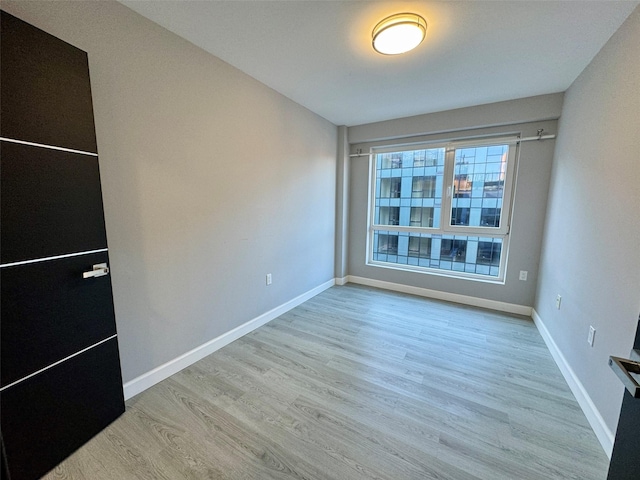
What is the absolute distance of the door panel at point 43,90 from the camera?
1.03 metres

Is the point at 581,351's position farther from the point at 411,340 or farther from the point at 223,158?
the point at 223,158

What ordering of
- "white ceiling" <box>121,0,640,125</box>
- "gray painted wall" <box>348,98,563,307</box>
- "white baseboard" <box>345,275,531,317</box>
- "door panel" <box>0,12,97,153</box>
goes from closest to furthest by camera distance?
"door panel" <box>0,12,97,153</box> < "white ceiling" <box>121,0,640,125</box> < "gray painted wall" <box>348,98,563,307</box> < "white baseboard" <box>345,275,531,317</box>

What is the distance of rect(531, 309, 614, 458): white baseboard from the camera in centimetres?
135

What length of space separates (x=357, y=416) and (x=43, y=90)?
7.57 feet

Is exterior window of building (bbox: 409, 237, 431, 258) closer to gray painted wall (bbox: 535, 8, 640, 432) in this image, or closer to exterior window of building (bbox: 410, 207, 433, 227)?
exterior window of building (bbox: 410, 207, 433, 227)

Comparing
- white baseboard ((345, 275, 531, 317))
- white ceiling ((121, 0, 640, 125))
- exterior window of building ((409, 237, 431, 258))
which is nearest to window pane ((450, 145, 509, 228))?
exterior window of building ((409, 237, 431, 258))

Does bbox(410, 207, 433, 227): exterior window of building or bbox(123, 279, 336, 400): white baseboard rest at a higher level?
bbox(410, 207, 433, 227): exterior window of building

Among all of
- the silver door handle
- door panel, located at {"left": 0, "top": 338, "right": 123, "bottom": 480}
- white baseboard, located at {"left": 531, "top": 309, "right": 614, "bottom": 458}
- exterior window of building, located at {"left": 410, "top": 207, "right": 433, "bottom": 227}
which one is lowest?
white baseboard, located at {"left": 531, "top": 309, "right": 614, "bottom": 458}

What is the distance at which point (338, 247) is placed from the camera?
3951 millimetres

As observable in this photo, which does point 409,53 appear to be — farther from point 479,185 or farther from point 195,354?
point 195,354

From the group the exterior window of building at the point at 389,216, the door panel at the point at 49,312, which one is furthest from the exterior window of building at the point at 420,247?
the door panel at the point at 49,312

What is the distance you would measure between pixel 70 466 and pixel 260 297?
1.62 m

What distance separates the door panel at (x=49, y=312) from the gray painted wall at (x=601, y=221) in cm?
275

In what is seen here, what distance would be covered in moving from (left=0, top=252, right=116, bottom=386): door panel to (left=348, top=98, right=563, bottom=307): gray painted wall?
3.39 m
